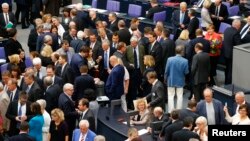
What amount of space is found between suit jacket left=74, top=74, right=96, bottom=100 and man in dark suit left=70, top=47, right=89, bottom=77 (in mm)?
1000

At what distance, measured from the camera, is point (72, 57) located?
15.9 meters

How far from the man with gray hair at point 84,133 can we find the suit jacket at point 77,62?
2947mm

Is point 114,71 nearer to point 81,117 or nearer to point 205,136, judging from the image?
point 81,117

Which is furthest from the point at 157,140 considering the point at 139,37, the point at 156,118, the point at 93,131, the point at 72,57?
the point at 139,37

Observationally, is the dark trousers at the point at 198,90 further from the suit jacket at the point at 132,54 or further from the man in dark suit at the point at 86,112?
the man in dark suit at the point at 86,112

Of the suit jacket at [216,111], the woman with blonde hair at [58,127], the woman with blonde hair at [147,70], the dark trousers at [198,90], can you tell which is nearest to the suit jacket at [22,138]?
the woman with blonde hair at [58,127]

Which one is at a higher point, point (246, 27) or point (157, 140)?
point (246, 27)

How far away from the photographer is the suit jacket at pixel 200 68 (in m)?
15.8

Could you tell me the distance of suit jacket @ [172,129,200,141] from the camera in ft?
40.2

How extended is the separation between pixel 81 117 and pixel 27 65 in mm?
3655

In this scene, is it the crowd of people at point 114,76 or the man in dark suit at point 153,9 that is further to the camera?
the man in dark suit at point 153,9

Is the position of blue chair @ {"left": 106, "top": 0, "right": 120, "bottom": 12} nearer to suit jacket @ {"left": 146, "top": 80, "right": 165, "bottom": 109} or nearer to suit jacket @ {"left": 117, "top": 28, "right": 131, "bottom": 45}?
suit jacket @ {"left": 117, "top": 28, "right": 131, "bottom": 45}

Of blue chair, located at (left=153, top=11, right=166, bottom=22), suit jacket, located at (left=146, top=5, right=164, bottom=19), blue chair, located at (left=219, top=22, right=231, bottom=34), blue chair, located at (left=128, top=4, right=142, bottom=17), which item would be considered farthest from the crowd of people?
blue chair, located at (left=128, top=4, right=142, bottom=17)

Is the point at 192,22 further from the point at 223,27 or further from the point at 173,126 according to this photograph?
the point at 173,126
